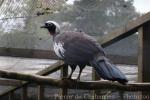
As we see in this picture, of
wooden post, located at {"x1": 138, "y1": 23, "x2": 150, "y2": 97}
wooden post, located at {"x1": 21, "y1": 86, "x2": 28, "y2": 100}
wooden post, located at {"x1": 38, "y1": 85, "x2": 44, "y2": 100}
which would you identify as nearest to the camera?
wooden post, located at {"x1": 138, "y1": 23, "x2": 150, "y2": 97}

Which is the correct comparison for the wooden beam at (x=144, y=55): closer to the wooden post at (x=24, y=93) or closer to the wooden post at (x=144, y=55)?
the wooden post at (x=144, y=55)

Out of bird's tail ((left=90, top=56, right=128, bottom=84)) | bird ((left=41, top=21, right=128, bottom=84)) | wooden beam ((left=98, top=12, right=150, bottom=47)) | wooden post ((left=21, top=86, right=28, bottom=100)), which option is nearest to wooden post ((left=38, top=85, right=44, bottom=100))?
wooden post ((left=21, top=86, right=28, bottom=100))

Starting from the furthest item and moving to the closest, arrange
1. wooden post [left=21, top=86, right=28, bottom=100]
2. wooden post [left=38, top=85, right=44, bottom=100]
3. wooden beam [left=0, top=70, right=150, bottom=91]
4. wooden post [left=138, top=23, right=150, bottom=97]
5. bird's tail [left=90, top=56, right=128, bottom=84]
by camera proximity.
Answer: wooden post [left=21, top=86, right=28, bottom=100] < wooden post [left=38, top=85, right=44, bottom=100] < wooden post [left=138, top=23, right=150, bottom=97] < wooden beam [left=0, top=70, right=150, bottom=91] < bird's tail [left=90, top=56, right=128, bottom=84]

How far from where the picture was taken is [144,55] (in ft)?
8.46

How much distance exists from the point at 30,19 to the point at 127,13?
76 cm

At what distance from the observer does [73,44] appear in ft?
6.99

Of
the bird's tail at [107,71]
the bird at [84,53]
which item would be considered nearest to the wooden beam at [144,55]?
the bird at [84,53]

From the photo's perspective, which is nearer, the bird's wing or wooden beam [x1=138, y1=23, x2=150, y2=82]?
the bird's wing

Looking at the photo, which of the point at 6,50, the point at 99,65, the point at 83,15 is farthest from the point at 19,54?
the point at 99,65

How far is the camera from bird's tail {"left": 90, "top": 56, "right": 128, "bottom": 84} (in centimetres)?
186

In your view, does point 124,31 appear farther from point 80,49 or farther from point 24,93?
point 24,93

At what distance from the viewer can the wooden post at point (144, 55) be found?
2578mm

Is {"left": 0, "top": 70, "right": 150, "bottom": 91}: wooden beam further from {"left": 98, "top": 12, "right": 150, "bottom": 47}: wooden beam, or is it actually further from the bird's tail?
{"left": 98, "top": 12, "right": 150, "bottom": 47}: wooden beam

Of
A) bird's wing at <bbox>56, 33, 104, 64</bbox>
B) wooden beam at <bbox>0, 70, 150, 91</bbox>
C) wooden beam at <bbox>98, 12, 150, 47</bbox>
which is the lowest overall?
wooden beam at <bbox>0, 70, 150, 91</bbox>
